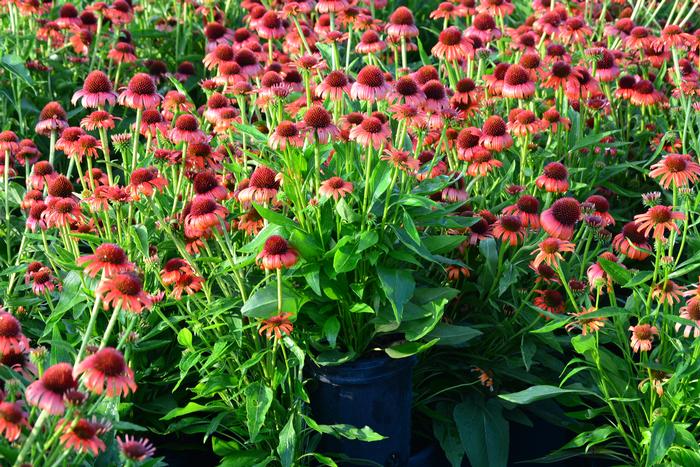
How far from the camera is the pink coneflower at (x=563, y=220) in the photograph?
2.86 meters

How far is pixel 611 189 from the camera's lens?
3934mm

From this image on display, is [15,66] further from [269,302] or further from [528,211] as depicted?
[528,211]

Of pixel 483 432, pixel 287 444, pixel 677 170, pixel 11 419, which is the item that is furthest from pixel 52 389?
pixel 677 170

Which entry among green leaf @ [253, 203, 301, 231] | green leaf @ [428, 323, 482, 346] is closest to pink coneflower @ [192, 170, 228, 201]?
green leaf @ [253, 203, 301, 231]

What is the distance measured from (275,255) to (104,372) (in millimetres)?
737

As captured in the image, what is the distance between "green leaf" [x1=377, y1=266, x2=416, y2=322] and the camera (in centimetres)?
265

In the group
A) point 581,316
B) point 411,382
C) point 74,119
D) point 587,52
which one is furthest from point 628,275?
point 74,119

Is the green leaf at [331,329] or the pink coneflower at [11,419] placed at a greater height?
the pink coneflower at [11,419]

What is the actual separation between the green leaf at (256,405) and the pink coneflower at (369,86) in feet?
2.85

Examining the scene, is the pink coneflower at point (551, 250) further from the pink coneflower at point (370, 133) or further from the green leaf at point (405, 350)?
the pink coneflower at point (370, 133)

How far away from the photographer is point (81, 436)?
1811 mm

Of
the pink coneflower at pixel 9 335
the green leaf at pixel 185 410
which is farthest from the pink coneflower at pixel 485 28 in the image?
the pink coneflower at pixel 9 335

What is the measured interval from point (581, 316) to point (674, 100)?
1876 mm

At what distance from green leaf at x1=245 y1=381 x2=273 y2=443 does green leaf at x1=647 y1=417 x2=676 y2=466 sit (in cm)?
102
